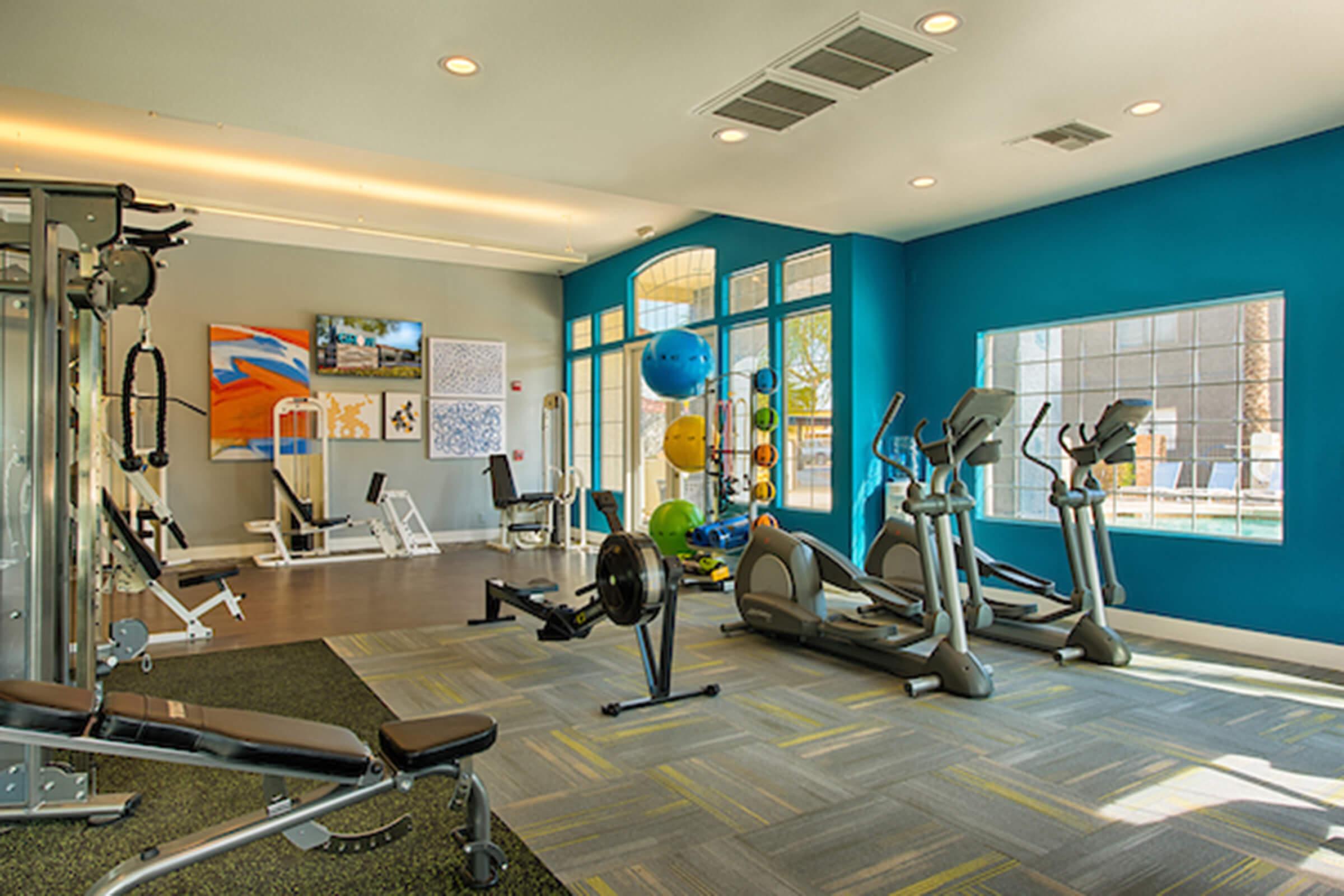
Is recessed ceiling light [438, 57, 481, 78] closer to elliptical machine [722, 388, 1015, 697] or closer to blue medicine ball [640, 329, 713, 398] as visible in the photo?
elliptical machine [722, 388, 1015, 697]

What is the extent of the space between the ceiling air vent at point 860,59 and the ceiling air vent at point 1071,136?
1.22m

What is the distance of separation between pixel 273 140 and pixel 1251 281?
640 centimetres

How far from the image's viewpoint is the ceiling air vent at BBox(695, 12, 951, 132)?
10.6 feet

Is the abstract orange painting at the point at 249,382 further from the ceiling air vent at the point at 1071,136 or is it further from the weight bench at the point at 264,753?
the ceiling air vent at the point at 1071,136

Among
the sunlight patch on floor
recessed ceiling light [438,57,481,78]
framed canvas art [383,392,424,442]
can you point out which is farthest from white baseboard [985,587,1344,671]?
framed canvas art [383,392,424,442]

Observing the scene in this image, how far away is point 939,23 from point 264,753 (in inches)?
129

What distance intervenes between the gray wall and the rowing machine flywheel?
6320mm

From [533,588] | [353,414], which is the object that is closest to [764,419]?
[533,588]

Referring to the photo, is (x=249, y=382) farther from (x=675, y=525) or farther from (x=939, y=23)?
(x=939, y=23)

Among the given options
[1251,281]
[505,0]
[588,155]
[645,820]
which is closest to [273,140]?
[588,155]

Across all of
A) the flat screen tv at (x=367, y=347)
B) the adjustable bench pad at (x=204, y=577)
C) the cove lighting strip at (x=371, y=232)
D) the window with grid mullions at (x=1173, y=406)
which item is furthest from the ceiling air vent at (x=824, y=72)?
the flat screen tv at (x=367, y=347)

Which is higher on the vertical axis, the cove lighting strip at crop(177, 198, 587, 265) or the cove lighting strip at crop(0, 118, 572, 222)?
the cove lighting strip at crop(0, 118, 572, 222)

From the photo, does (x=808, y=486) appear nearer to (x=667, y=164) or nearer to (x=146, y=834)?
(x=667, y=164)

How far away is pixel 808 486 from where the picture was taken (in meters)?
6.88
